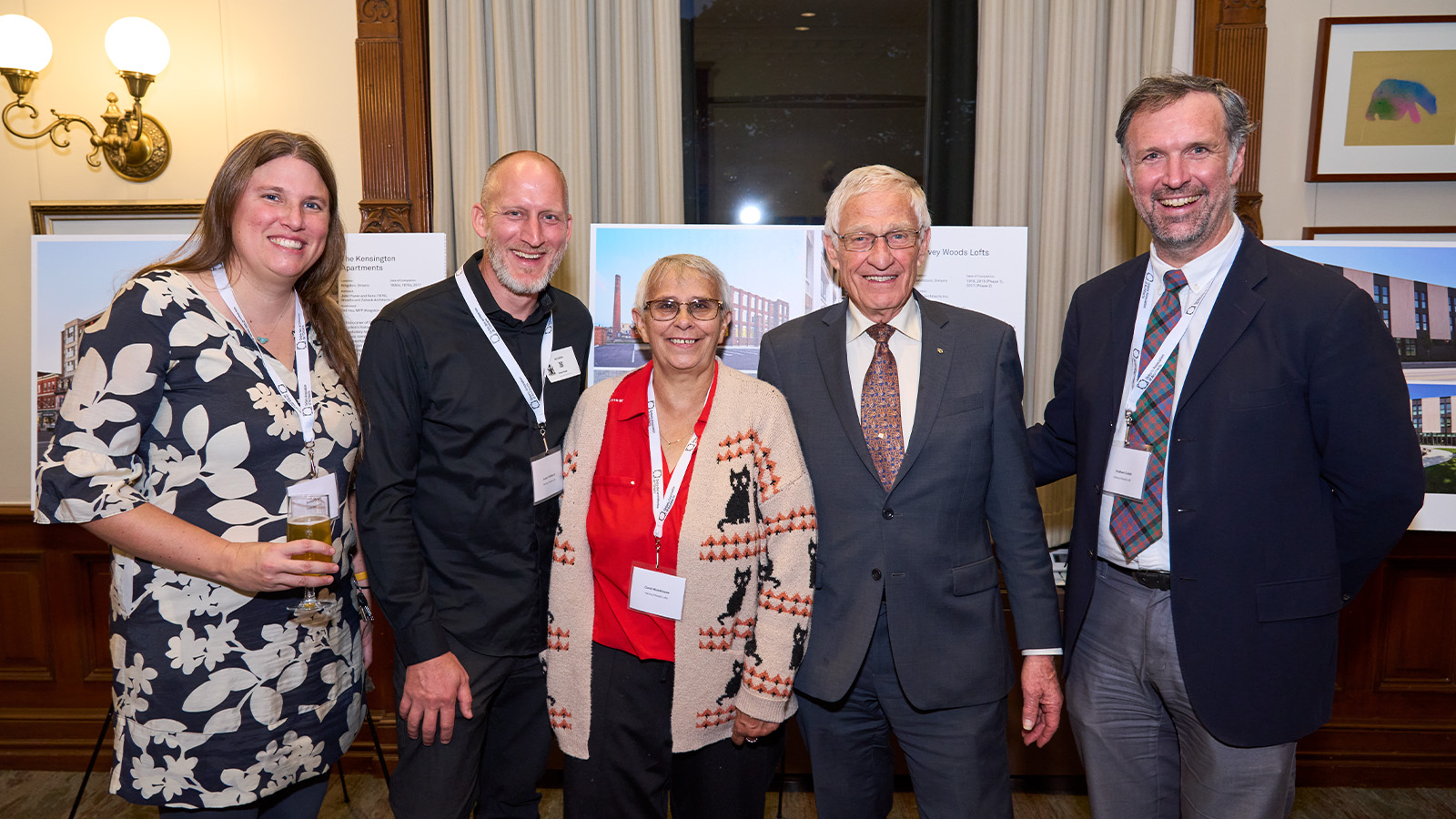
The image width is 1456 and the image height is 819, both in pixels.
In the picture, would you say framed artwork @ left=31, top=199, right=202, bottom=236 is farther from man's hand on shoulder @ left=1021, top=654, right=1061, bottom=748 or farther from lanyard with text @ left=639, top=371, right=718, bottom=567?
man's hand on shoulder @ left=1021, top=654, right=1061, bottom=748

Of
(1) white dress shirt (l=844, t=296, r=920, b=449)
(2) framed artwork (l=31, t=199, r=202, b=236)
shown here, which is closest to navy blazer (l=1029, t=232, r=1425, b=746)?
(1) white dress shirt (l=844, t=296, r=920, b=449)

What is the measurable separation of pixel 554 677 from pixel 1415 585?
3691 millimetres

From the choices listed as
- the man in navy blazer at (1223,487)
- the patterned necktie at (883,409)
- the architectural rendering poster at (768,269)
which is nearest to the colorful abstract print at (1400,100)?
the architectural rendering poster at (768,269)

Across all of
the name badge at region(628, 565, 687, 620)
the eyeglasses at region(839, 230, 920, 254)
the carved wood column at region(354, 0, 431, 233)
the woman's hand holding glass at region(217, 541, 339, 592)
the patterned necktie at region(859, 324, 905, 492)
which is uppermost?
the carved wood column at region(354, 0, 431, 233)

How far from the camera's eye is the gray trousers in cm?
187

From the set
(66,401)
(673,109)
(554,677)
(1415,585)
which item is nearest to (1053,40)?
(673,109)

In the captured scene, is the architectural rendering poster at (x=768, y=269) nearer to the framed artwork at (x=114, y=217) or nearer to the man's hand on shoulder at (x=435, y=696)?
the man's hand on shoulder at (x=435, y=696)

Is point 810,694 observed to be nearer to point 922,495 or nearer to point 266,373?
point 922,495

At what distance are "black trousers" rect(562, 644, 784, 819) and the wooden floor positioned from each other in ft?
4.51

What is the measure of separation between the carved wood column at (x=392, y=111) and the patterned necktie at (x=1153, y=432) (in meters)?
2.91

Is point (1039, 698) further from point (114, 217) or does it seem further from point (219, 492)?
point (114, 217)

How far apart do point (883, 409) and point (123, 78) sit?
3475 mm

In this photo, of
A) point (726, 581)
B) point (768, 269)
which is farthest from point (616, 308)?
point (726, 581)

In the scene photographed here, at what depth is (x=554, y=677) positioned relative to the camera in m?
2.08
